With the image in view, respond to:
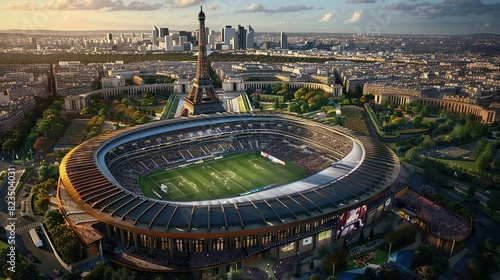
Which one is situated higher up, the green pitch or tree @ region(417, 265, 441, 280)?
tree @ region(417, 265, 441, 280)

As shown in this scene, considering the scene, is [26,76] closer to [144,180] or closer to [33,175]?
[33,175]

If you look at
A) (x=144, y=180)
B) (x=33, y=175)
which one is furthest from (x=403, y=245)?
(x=33, y=175)

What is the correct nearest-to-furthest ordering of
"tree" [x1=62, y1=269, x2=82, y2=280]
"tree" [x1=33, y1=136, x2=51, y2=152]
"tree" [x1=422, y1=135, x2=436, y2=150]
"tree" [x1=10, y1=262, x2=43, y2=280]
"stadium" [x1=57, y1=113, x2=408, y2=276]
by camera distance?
"tree" [x1=10, y1=262, x2=43, y2=280] < "tree" [x1=62, y1=269, x2=82, y2=280] < "stadium" [x1=57, y1=113, x2=408, y2=276] < "tree" [x1=33, y1=136, x2=51, y2=152] < "tree" [x1=422, y1=135, x2=436, y2=150]

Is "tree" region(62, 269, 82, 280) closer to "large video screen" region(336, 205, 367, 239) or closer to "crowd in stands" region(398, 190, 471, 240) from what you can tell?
"large video screen" region(336, 205, 367, 239)

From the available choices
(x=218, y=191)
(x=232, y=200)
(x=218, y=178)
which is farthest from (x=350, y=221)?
(x=218, y=178)

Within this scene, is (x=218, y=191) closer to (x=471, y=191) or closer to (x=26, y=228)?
(x=26, y=228)

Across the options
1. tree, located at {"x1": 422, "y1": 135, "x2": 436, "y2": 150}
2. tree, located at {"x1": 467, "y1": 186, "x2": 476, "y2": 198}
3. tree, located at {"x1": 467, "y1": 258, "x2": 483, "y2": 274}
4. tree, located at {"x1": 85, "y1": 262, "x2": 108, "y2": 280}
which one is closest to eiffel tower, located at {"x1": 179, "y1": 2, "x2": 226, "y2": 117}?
tree, located at {"x1": 422, "y1": 135, "x2": 436, "y2": 150}

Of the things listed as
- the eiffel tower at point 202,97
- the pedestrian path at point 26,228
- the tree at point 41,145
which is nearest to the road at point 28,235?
the pedestrian path at point 26,228
